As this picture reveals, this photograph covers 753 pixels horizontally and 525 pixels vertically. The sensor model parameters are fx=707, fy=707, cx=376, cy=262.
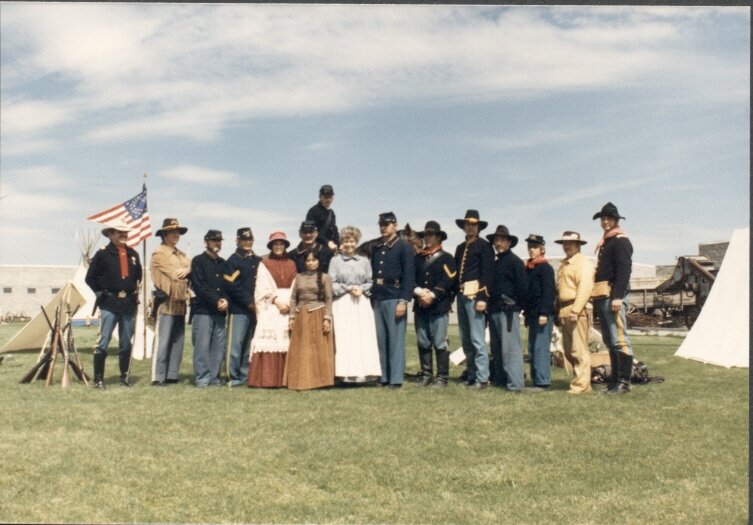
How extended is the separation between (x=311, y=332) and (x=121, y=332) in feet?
7.01

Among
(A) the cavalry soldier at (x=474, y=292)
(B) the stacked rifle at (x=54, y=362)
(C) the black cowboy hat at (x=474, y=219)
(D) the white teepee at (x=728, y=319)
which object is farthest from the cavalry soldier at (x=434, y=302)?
(D) the white teepee at (x=728, y=319)

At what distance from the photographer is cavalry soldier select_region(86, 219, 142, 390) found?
7.50m

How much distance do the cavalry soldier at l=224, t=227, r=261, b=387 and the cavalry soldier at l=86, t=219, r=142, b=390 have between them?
1.05m

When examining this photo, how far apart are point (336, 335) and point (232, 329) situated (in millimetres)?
1217

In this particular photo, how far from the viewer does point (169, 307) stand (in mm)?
7883

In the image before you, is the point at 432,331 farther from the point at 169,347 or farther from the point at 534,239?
the point at 169,347

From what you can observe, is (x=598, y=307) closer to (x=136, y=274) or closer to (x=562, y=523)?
(x=562, y=523)

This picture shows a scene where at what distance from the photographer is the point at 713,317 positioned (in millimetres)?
10250

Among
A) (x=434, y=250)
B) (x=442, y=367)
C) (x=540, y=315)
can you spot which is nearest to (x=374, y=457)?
(x=442, y=367)

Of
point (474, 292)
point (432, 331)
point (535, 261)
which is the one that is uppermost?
point (535, 261)

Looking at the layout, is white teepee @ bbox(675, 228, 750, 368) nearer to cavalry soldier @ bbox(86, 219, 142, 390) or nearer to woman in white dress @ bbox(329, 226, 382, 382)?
woman in white dress @ bbox(329, 226, 382, 382)

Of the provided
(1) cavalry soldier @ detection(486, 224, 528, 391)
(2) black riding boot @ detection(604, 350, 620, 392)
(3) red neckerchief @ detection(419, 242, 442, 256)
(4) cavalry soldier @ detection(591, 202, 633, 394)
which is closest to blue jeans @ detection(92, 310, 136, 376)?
(3) red neckerchief @ detection(419, 242, 442, 256)

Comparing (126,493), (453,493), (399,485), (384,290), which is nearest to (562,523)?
(453,493)

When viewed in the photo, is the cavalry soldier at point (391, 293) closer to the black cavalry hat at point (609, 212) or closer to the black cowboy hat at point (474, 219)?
the black cowboy hat at point (474, 219)
